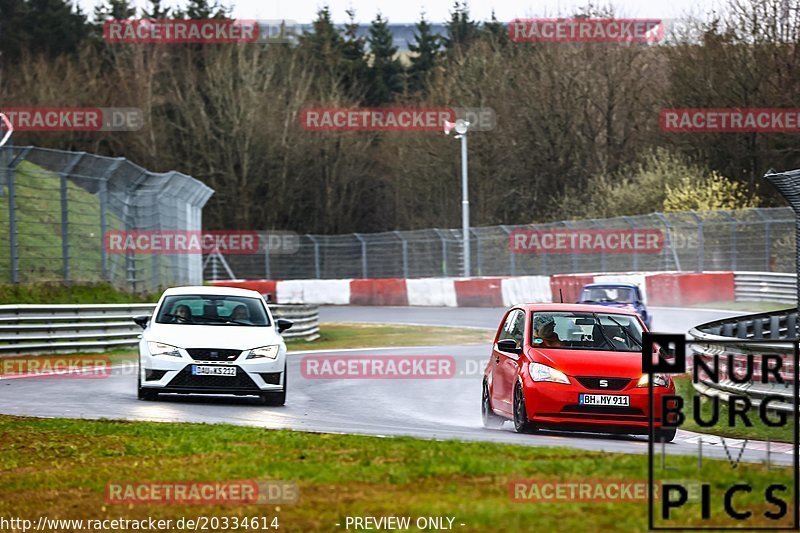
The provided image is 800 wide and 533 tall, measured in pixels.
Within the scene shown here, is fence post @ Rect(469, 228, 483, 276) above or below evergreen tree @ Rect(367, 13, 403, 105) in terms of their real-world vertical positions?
Result: below

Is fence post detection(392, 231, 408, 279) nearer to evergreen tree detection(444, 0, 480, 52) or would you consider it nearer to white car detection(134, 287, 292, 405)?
white car detection(134, 287, 292, 405)

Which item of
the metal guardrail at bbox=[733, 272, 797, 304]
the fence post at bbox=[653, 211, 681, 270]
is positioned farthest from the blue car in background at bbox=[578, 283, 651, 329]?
the fence post at bbox=[653, 211, 681, 270]

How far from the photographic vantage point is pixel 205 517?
25.6 feet

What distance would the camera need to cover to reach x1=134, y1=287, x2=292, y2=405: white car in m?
16.0

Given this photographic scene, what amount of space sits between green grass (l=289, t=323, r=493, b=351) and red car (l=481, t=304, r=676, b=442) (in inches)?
596

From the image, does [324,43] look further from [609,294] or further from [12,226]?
[12,226]

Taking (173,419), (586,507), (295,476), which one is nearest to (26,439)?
(173,419)

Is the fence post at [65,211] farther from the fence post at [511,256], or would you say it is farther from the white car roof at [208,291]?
the fence post at [511,256]

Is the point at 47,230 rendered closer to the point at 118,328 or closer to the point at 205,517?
the point at 118,328

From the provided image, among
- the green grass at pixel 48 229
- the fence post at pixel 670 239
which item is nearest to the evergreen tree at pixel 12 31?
the fence post at pixel 670 239

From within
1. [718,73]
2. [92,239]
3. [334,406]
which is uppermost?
[718,73]

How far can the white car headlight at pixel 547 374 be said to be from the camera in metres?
13.3

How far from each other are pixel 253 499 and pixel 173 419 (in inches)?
237

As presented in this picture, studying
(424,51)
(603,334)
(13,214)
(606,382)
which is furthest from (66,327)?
(424,51)
